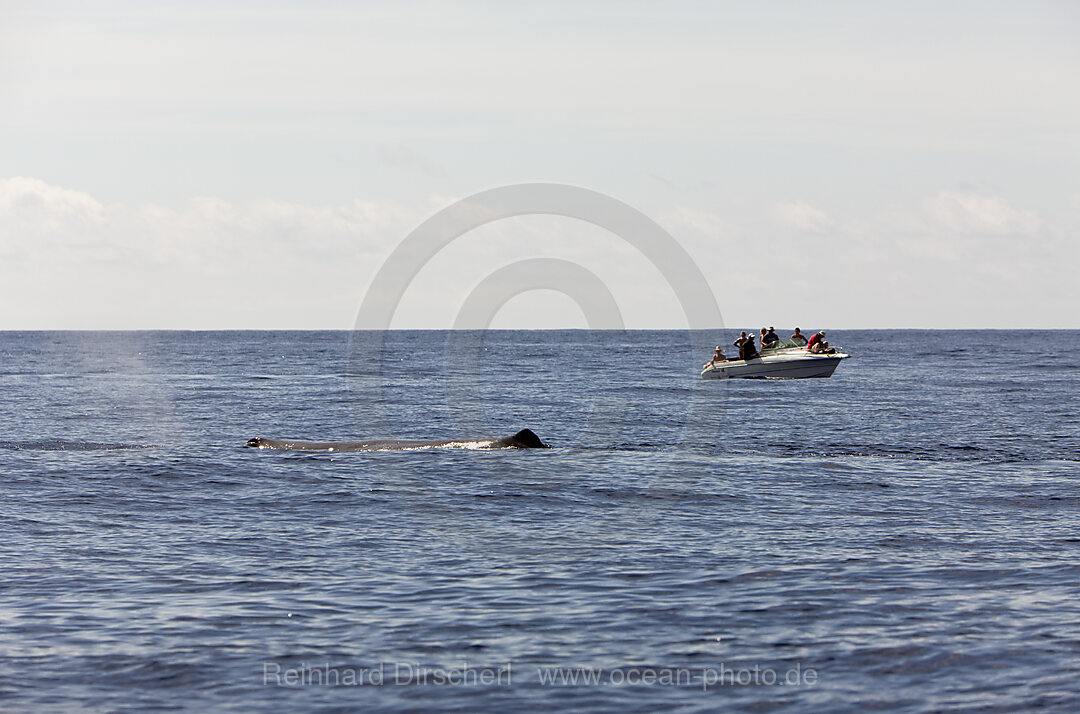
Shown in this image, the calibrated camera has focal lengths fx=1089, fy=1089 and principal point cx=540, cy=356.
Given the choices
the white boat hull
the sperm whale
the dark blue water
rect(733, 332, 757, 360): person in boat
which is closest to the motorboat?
the white boat hull

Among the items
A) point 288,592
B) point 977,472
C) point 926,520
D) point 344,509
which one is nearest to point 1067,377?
point 977,472

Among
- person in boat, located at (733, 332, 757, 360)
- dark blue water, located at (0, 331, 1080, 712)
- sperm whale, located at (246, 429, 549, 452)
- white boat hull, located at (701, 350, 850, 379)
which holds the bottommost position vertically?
dark blue water, located at (0, 331, 1080, 712)

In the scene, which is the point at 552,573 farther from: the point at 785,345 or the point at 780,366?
the point at 785,345

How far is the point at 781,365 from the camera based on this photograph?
197 ft

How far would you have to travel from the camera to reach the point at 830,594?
47.3 feet

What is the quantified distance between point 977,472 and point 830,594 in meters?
13.0

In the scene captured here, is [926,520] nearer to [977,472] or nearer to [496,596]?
[977,472]

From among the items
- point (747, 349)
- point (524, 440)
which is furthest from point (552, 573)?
point (747, 349)

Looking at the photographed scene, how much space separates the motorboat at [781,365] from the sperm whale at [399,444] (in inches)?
1197

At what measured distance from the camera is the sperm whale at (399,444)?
2989 centimetres

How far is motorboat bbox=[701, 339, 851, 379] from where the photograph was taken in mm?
59750

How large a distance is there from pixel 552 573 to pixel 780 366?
4637 centimetres

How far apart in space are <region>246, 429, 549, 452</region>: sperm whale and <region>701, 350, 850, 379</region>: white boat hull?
30347 millimetres

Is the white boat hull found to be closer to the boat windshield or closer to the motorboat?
the motorboat
